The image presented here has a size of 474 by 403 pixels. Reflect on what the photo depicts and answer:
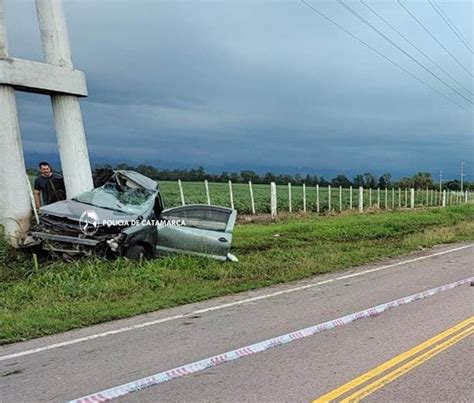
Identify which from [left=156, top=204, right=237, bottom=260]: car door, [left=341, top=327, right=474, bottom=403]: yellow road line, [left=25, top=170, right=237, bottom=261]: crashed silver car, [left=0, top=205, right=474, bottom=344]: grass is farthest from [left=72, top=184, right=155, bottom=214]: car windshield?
[left=341, top=327, right=474, bottom=403]: yellow road line

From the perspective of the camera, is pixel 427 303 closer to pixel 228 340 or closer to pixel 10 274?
pixel 228 340

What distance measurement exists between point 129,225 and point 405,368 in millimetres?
6123

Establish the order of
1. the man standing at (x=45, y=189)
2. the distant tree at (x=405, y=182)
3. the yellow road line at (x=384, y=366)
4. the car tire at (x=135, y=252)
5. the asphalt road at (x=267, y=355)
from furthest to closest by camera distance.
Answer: the distant tree at (x=405, y=182), the man standing at (x=45, y=189), the car tire at (x=135, y=252), the asphalt road at (x=267, y=355), the yellow road line at (x=384, y=366)

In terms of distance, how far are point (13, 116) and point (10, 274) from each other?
3671 mm

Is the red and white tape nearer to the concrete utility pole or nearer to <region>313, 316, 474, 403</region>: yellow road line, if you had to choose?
<region>313, 316, 474, 403</region>: yellow road line

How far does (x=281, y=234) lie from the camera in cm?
1714

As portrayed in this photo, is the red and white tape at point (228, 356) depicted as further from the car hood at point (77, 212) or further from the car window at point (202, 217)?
the car hood at point (77, 212)

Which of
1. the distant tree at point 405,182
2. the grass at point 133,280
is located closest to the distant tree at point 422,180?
the distant tree at point 405,182

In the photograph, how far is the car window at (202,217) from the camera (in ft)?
36.7

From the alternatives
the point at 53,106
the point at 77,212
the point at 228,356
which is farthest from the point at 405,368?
the point at 53,106

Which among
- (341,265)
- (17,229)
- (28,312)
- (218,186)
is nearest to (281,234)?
→ (341,265)

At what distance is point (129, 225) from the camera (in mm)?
9789

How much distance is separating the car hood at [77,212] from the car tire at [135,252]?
531mm
